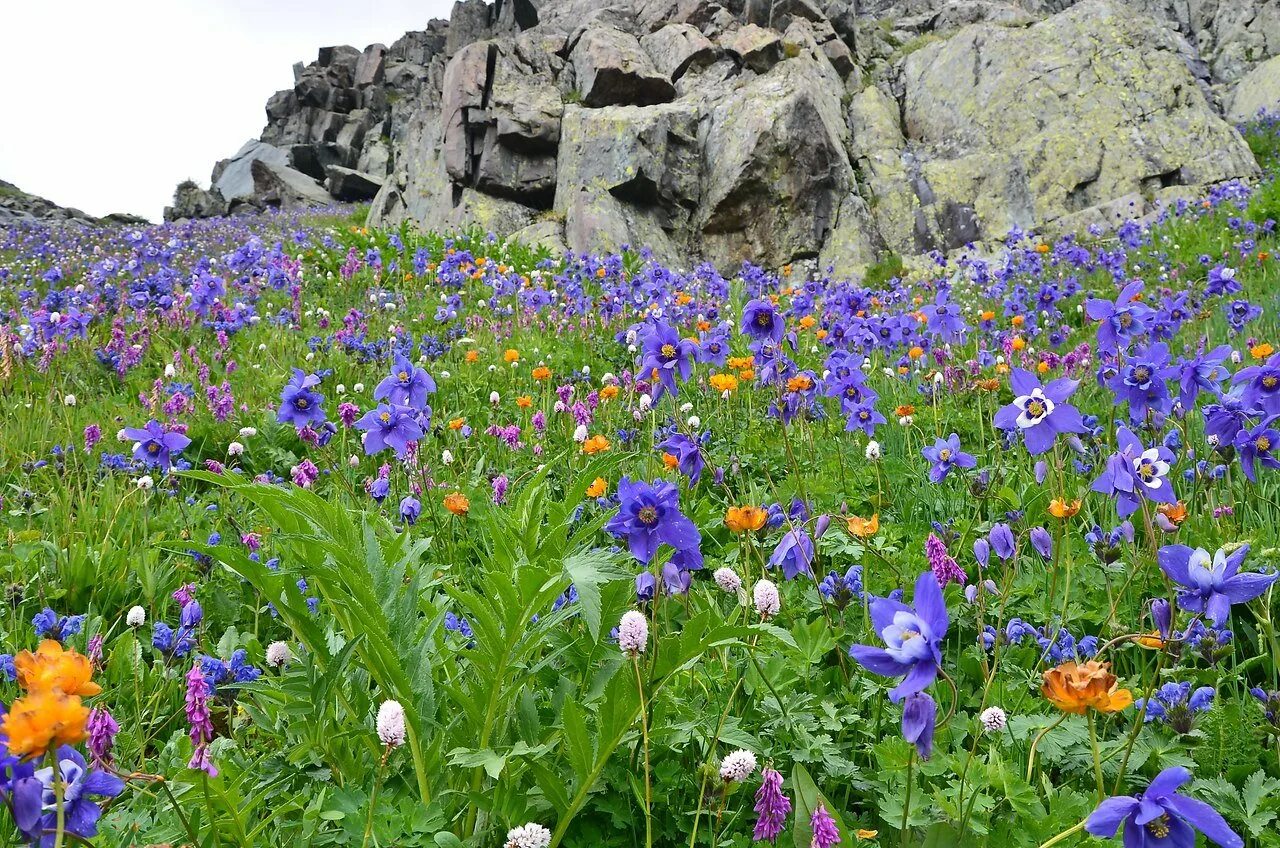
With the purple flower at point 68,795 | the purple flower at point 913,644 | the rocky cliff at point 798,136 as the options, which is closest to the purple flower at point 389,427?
the purple flower at point 68,795

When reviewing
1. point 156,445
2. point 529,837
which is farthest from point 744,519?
point 156,445

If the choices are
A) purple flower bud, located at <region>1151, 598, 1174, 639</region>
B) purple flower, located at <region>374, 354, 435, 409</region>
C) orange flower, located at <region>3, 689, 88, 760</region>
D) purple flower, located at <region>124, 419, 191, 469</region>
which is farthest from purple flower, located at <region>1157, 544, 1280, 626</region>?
purple flower, located at <region>124, 419, 191, 469</region>

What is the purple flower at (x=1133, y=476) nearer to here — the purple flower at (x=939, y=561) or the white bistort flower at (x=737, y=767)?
the purple flower at (x=939, y=561)

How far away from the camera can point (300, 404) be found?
116 inches

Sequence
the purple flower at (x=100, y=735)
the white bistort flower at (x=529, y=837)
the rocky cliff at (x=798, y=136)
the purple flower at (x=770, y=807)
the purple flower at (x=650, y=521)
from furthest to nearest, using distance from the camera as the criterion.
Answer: the rocky cliff at (x=798, y=136) < the purple flower at (x=650, y=521) < the purple flower at (x=100, y=735) < the purple flower at (x=770, y=807) < the white bistort flower at (x=529, y=837)

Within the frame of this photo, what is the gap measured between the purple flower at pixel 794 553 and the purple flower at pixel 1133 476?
0.68 metres

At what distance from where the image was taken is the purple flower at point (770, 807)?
1.24 metres

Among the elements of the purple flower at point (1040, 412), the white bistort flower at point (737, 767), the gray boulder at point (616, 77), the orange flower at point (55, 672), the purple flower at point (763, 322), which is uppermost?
the gray boulder at point (616, 77)

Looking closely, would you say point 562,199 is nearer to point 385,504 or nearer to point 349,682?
point 385,504

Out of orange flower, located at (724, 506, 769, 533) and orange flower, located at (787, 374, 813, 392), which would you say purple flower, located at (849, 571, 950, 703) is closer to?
orange flower, located at (724, 506, 769, 533)

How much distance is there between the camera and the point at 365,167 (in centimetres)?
4303

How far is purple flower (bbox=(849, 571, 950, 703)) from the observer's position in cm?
98

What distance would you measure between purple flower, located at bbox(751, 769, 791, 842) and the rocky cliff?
11981 millimetres

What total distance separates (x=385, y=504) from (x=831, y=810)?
2.28 m
